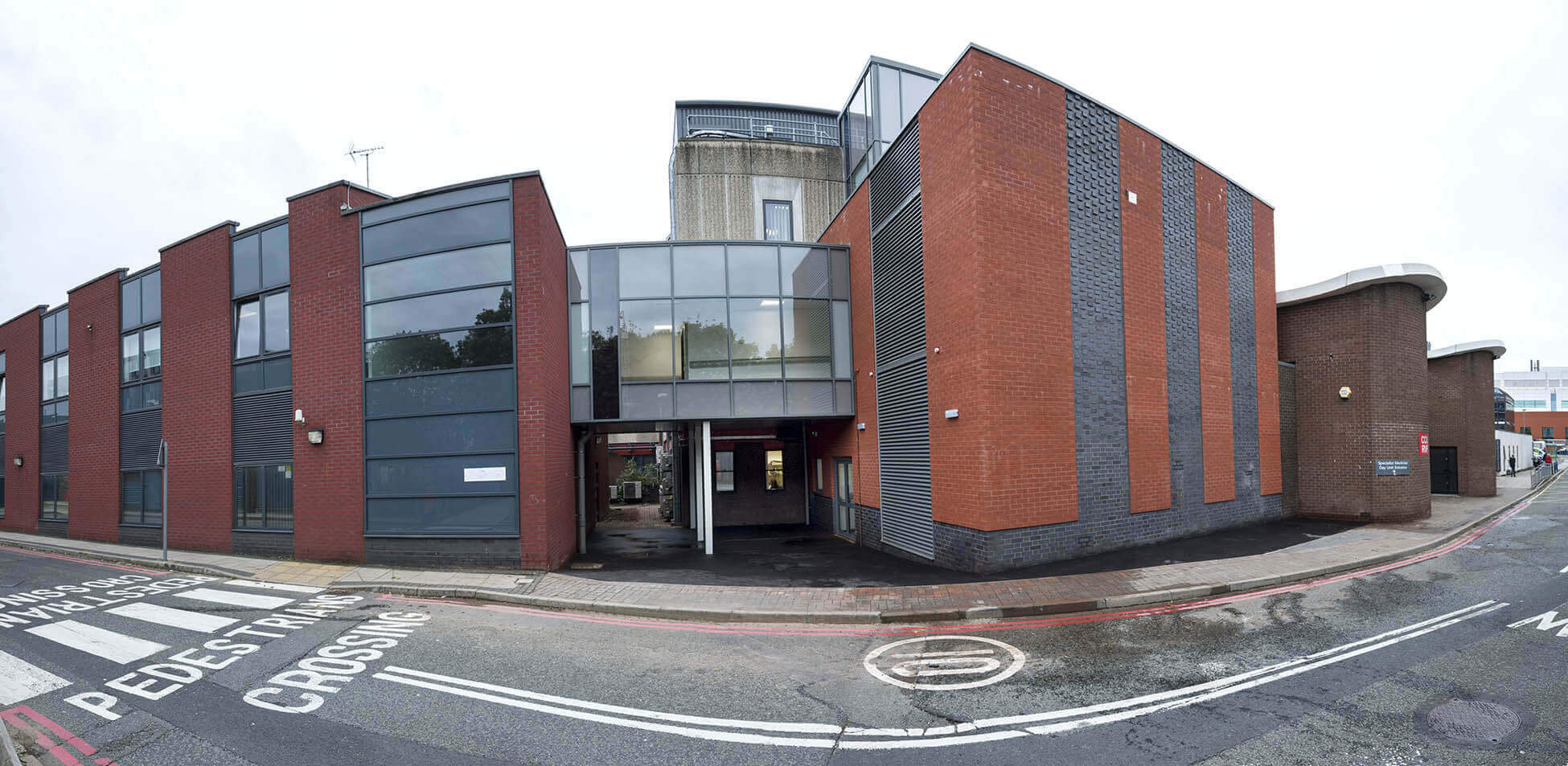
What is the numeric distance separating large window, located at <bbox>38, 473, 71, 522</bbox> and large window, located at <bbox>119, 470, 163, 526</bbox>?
373 centimetres

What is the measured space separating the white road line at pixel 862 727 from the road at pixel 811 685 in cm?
3

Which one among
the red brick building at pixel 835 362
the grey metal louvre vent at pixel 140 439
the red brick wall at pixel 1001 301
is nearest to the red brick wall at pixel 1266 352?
the red brick building at pixel 835 362

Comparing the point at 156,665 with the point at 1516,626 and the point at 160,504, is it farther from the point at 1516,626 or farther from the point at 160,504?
the point at 1516,626

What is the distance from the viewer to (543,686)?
20.2 feet

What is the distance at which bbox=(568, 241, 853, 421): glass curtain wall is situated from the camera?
14.5 m

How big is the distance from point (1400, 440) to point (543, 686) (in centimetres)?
2012

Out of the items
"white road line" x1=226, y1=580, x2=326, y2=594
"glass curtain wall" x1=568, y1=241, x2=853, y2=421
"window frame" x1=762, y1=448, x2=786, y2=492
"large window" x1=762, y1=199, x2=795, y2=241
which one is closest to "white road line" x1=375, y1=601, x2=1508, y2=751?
"white road line" x1=226, y1=580, x2=326, y2=594

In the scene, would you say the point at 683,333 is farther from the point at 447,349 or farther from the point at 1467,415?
the point at 1467,415

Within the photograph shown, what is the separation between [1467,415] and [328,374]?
113 feet

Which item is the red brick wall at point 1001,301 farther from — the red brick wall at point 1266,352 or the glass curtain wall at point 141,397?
the glass curtain wall at point 141,397

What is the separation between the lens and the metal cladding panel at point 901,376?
12.5 meters

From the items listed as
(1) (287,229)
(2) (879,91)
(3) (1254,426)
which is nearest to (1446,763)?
(3) (1254,426)

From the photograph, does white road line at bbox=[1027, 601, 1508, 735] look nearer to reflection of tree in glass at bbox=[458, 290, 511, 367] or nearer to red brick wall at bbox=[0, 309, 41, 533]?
reflection of tree in glass at bbox=[458, 290, 511, 367]

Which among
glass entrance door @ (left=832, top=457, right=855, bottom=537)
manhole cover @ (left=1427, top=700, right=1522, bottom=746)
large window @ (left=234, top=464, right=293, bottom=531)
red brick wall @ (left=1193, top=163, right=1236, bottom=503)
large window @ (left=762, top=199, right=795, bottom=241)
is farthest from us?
large window @ (left=762, top=199, right=795, bottom=241)
